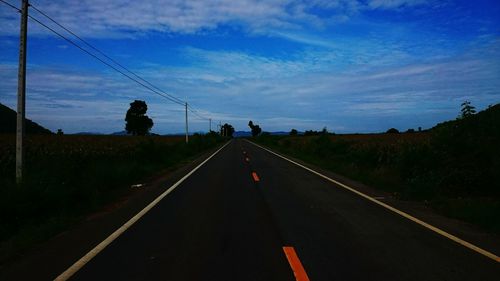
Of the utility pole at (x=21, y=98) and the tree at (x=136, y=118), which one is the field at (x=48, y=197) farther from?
the tree at (x=136, y=118)

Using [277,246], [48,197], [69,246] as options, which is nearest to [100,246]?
[69,246]

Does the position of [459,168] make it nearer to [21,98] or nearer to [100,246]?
[100,246]

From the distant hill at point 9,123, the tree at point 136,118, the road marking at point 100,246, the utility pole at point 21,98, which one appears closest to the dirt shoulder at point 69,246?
the road marking at point 100,246

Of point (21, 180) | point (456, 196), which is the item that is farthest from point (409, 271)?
point (21, 180)

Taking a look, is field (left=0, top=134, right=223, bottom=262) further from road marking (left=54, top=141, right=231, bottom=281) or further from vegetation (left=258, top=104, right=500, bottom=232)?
vegetation (left=258, top=104, right=500, bottom=232)

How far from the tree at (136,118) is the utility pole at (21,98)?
103259 mm

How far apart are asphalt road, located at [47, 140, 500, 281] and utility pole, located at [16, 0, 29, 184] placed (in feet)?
11.1

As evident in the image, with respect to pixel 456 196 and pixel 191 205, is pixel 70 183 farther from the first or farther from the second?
pixel 456 196

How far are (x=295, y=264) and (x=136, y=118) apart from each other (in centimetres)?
11077

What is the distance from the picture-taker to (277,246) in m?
6.29

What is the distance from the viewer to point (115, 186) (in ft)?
45.5

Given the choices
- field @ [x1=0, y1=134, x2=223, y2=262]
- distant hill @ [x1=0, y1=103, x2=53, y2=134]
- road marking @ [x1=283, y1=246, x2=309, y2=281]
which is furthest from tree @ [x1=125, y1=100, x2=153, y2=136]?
road marking @ [x1=283, y1=246, x2=309, y2=281]

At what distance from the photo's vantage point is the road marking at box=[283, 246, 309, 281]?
16.1ft

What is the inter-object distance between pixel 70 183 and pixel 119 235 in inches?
207
